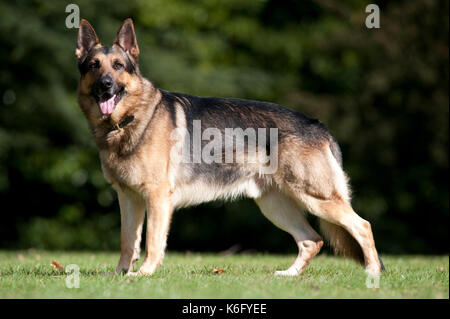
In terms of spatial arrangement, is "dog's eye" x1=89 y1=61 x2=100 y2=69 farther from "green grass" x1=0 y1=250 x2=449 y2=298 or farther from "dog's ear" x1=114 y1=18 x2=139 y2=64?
"green grass" x1=0 y1=250 x2=449 y2=298

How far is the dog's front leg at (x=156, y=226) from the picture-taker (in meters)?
5.75

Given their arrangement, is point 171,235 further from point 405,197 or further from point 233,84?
point 405,197

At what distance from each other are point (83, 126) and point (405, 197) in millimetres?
8237

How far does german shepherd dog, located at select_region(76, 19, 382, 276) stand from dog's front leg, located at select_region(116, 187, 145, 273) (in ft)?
0.03

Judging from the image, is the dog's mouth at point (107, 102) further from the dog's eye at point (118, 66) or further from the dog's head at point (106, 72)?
the dog's eye at point (118, 66)

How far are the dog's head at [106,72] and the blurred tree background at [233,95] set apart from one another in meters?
8.80

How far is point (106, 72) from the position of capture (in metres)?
5.84

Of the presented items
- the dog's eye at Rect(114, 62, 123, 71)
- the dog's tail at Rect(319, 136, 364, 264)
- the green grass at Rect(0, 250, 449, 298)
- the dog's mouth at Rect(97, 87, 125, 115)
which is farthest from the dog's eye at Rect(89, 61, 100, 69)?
the dog's tail at Rect(319, 136, 364, 264)

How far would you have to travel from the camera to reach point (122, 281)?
5121 millimetres

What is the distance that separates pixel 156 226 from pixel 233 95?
1093 centimetres

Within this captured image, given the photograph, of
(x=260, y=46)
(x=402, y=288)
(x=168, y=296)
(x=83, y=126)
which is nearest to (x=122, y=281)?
(x=168, y=296)

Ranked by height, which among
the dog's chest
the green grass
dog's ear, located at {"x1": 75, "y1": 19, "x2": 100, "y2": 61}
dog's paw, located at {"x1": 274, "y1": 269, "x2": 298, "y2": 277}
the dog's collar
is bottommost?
dog's paw, located at {"x1": 274, "y1": 269, "x2": 298, "y2": 277}

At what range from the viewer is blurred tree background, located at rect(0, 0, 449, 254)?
575 inches

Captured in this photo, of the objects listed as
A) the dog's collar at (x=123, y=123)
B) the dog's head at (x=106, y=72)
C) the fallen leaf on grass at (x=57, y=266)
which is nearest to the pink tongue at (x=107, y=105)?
the dog's head at (x=106, y=72)
